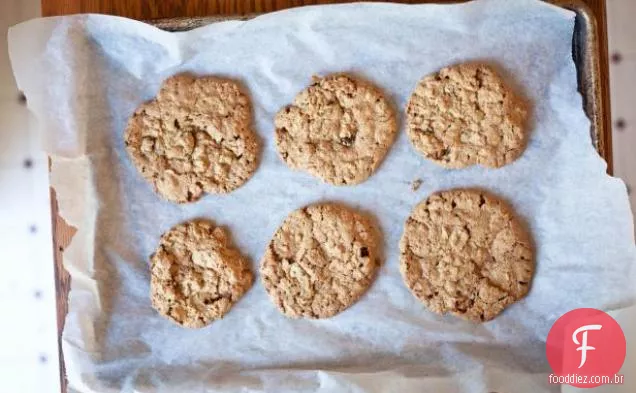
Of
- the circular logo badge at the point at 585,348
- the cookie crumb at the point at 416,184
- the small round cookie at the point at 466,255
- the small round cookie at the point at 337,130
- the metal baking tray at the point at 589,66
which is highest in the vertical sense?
the metal baking tray at the point at 589,66

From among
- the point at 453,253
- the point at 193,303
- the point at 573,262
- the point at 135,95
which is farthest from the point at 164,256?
the point at 573,262

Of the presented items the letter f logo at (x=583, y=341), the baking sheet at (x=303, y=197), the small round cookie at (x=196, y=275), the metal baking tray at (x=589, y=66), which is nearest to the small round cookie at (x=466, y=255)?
the baking sheet at (x=303, y=197)

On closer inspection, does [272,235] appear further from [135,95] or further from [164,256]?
[135,95]

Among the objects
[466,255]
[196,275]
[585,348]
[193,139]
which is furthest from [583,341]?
[193,139]

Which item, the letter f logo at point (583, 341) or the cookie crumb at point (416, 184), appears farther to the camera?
the cookie crumb at point (416, 184)

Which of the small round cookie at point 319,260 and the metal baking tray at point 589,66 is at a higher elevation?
the metal baking tray at point 589,66

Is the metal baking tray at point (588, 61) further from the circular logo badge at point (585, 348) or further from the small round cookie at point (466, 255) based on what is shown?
the circular logo badge at point (585, 348)
